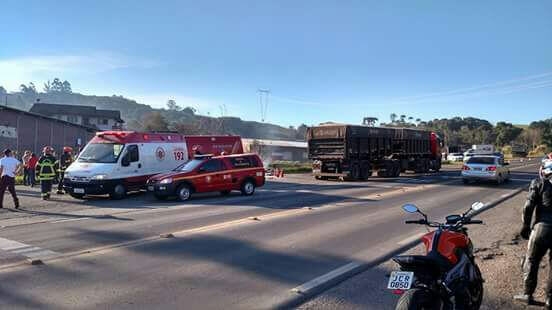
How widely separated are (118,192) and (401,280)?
1418 cm

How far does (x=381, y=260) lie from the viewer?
7.72m

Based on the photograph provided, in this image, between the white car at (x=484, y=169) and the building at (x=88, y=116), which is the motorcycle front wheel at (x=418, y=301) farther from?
the building at (x=88, y=116)

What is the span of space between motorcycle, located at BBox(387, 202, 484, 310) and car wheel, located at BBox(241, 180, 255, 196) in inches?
521

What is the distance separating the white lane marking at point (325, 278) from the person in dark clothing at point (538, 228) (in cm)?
238

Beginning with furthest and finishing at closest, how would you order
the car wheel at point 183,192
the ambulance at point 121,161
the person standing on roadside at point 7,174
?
the ambulance at point 121,161, the car wheel at point 183,192, the person standing on roadside at point 7,174

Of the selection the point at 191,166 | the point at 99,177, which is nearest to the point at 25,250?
the point at 99,177

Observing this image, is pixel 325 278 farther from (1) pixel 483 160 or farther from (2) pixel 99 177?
(1) pixel 483 160

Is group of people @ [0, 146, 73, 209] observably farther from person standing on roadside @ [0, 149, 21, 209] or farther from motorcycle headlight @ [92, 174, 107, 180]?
motorcycle headlight @ [92, 174, 107, 180]

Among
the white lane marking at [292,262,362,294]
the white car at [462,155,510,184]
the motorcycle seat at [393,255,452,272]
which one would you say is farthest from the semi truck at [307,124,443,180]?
the motorcycle seat at [393,255,452,272]

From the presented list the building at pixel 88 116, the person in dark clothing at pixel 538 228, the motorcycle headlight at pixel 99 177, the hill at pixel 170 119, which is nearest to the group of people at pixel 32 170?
the motorcycle headlight at pixel 99 177

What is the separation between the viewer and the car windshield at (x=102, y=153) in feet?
55.8

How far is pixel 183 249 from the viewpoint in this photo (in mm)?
8086

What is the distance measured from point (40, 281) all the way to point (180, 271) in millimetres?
1777

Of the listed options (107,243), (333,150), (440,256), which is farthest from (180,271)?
(333,150)
